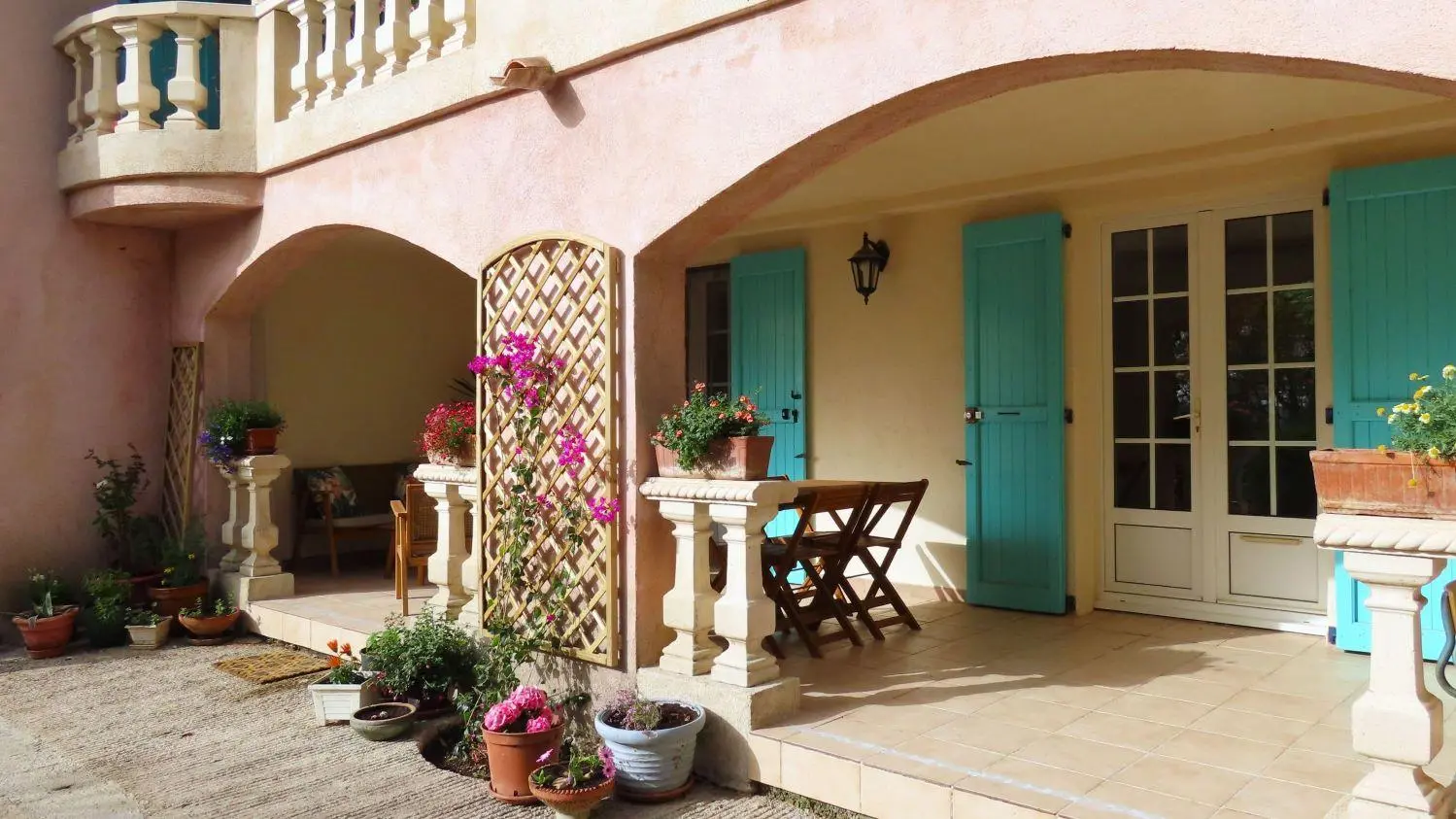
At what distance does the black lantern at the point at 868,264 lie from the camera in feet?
21.6

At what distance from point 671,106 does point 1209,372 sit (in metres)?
3.24

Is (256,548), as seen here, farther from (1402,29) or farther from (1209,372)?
(1402,29)

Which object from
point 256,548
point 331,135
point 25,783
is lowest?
point 25,783

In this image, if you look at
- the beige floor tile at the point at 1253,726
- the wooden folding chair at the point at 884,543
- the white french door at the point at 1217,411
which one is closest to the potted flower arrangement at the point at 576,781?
the wooden folding chair at the point at 884,543

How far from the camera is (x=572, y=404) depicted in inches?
172

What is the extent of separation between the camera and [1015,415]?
235 inches

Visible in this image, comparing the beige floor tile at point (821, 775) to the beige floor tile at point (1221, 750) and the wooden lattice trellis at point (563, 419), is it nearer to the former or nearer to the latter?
the wooden lattice trellis at point (563, 419)

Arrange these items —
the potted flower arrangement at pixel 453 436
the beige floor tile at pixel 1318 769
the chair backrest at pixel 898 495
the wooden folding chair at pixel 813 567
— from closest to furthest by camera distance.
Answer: the beige floor tile at pixel 1318 769 → the wooden folding chair at pixel 813 567 → the potted flower arrangement at pixel 453 436 → the chair backrest at pixel 898 495

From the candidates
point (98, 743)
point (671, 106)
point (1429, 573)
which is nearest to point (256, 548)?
point (98, 743)

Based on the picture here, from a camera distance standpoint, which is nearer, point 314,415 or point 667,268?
point 667,268

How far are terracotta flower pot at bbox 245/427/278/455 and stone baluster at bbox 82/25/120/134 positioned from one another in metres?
2.10

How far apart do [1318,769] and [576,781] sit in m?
2.45

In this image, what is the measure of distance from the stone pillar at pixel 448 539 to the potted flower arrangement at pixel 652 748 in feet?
5.49

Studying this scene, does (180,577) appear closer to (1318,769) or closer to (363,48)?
(363,48)
